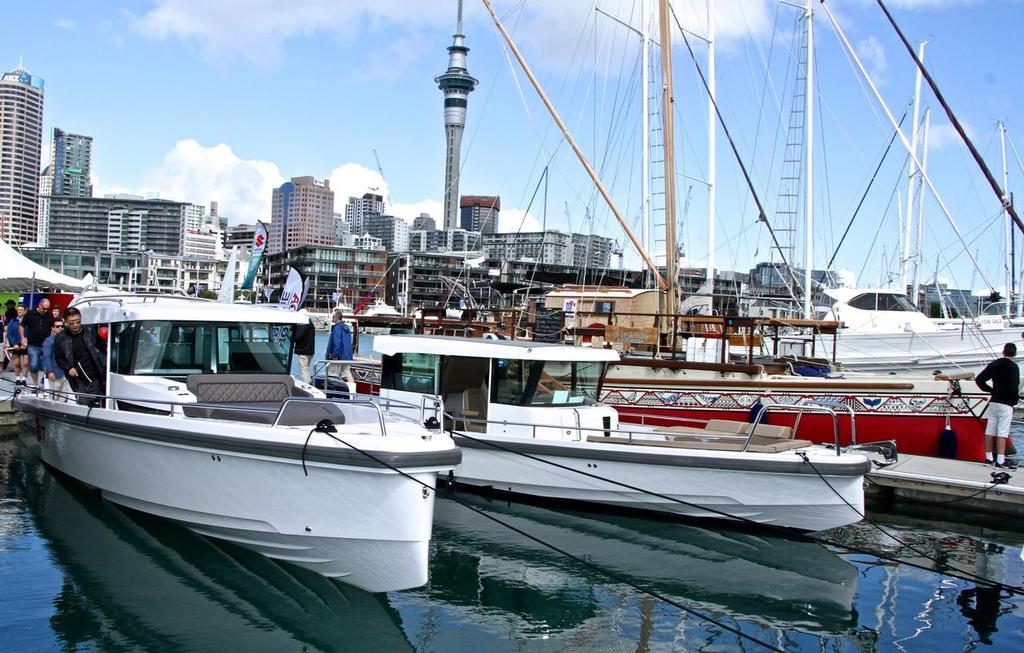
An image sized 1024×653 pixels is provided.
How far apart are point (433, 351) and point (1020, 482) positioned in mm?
9608

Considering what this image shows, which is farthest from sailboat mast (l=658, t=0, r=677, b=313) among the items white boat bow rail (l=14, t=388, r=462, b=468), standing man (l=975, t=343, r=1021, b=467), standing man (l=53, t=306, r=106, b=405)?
standing man (l=53, t=306, r=106, b=405)

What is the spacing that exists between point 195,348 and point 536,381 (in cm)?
506

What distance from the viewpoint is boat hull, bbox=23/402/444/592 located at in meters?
8.90

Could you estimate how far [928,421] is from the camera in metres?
16.9

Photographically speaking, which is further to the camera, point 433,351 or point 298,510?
point 433,351

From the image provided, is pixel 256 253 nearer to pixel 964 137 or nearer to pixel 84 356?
pixel 84 356

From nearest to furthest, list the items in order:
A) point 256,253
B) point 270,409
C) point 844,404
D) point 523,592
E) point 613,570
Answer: point 523,592 < point 270,409 < point 613,570 < point 844,404 < point 256,253

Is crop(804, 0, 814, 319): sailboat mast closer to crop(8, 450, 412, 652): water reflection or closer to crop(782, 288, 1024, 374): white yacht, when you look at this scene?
crop(782, 288, 1024, 374): white yacht

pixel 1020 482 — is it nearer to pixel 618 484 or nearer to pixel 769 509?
pixel 769 509

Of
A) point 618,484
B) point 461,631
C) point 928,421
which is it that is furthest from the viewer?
point 928,421

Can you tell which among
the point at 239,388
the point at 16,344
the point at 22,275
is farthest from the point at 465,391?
the point at 22,275

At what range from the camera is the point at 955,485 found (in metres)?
14.0

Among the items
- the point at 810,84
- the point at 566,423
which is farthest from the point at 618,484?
the point at 810,84

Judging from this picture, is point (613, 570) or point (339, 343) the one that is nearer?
point (613, 570)
